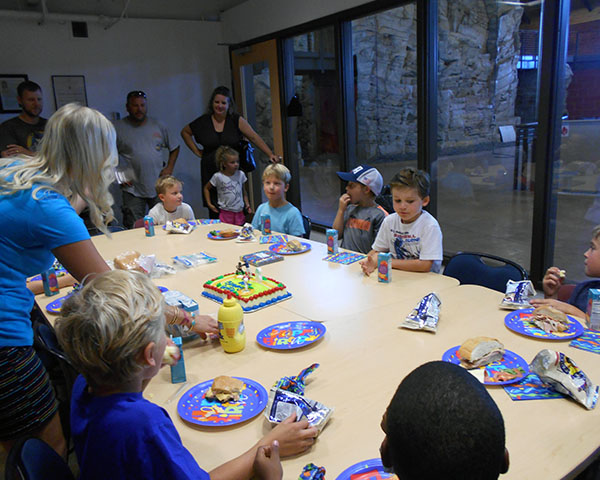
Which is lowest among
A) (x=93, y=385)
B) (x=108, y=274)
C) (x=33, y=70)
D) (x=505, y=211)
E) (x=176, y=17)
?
(x=505, y=211)

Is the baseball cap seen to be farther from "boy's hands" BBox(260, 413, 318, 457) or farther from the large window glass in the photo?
"boy's hands" BBox(260, 413, 318, 457)

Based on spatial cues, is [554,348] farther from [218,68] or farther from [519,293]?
[218,68]

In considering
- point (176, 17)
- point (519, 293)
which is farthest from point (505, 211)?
point (176, 17)

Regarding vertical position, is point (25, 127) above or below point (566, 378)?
above

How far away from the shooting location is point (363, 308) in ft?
6.50

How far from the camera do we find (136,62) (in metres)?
6.30

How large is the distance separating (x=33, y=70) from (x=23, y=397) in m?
5.44

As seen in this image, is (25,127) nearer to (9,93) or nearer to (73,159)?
(9,93)

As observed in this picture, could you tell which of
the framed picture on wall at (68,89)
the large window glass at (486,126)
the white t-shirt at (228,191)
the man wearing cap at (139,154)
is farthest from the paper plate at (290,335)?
the framed picture on wall at (68,89)

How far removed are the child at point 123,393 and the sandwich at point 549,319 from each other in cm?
106

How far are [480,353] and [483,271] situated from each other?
991 millimetres

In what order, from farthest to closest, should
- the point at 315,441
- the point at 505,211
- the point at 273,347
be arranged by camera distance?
the point at 505,211 < the point at 273,347 < the point at 315,441

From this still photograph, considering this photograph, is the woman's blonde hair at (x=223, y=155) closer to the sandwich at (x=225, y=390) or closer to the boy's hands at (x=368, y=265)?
the boy's hands at (x=368, y=265)

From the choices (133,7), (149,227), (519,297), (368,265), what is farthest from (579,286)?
(133,7)
